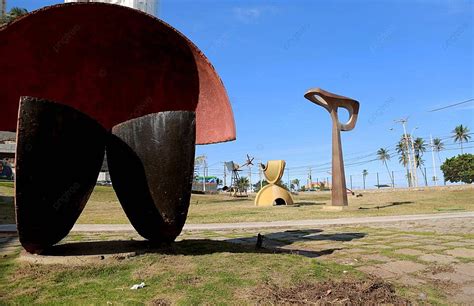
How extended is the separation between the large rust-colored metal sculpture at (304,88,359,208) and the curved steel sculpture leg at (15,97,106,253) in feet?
52.5

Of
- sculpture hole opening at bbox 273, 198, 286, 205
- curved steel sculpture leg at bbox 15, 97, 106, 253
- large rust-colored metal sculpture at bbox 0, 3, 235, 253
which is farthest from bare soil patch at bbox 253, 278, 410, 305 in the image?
sculpture hole opening at bbox 273, 198, 286, 205

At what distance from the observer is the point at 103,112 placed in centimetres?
700

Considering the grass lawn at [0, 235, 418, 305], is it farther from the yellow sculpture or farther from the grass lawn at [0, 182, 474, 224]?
the yellow sculpture

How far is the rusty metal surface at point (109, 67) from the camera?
5.98 metres

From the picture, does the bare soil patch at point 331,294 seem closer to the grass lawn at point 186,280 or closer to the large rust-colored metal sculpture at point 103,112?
the grass lawn at point 186,280

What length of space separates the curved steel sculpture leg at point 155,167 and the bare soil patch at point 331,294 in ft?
6.31

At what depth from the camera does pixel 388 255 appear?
672 centimetres

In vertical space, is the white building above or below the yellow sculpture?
above

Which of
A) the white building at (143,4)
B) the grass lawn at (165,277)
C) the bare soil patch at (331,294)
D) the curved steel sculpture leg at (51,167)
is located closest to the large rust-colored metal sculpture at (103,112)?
the curved steel sculpture leg at (51,167)

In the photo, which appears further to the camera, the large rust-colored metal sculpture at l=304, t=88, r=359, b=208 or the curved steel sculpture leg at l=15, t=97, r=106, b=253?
the large rust-colored metal sculpture at l=304, t=88, r=359, b=208

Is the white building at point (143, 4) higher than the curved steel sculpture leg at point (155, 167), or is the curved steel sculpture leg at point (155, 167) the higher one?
the white building at point (143, 4)

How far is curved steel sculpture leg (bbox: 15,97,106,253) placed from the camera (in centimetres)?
475

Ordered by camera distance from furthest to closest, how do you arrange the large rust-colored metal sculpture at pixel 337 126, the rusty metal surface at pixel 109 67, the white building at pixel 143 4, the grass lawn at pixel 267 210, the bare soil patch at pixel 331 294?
1. the white building at pixel 143 4
2. the large rust-colored metal sculpture at pixel 337 126
3. the grass lawn at pixel 267 210
4. the rusty metal surface at pixel 109 67
5. the bare soil patch at pixel 331 294

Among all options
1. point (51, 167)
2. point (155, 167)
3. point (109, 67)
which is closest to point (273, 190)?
point (109, 67)
